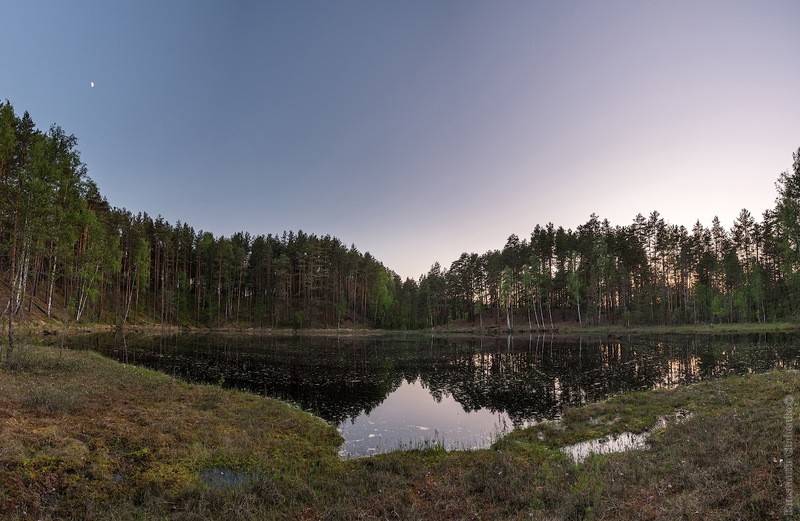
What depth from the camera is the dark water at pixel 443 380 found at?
725 inches

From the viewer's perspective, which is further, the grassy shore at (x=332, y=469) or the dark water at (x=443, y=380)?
the dark water at (x=443, y=380)

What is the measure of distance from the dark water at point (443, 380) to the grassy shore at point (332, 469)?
3.01 meters

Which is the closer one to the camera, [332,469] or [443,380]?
[332,469]

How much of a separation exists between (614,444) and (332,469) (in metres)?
10.2

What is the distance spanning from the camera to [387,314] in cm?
12144

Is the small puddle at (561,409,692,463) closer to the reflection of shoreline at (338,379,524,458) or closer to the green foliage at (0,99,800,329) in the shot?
the reflection of shoreline at (338,379,524,458)

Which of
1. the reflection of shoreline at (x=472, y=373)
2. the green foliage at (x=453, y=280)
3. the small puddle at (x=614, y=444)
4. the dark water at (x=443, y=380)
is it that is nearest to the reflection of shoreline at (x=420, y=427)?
the dark water at (x=443, y=380)

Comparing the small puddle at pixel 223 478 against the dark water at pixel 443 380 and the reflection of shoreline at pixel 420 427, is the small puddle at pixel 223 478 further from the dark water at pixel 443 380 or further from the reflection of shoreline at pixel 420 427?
the dark water at pixel 443 380

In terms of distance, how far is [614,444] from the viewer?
46.7ft

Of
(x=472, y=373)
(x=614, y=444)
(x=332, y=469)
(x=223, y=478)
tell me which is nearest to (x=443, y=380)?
(x=472, y=373)

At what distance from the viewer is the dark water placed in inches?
725

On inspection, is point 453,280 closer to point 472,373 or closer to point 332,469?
point 472,373

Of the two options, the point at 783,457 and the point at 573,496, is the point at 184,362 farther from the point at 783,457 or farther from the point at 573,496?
the point at 783,457

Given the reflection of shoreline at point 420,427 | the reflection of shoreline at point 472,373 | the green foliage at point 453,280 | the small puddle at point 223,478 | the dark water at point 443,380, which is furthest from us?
the green foliage at point 453,280
